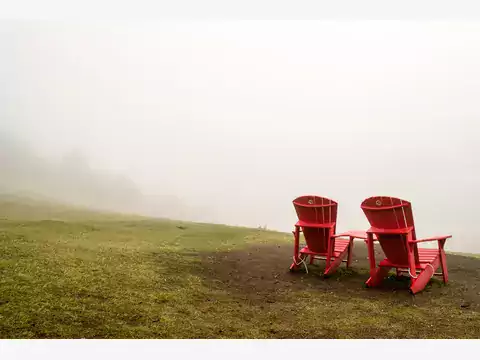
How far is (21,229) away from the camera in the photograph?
24.8 ft

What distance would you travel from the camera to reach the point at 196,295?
5.01m

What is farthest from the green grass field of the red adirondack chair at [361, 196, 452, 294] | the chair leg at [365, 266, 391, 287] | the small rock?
the red adirondack chair at [361, 196, 452, 294]

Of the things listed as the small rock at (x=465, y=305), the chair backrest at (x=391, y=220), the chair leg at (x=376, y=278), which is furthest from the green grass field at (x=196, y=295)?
the chair backrest at (x=391, y=220)

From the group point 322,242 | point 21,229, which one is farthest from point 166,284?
point 21,229

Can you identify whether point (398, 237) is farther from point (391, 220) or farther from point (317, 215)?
point (317, 215)

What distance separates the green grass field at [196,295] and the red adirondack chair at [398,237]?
8.7 inches

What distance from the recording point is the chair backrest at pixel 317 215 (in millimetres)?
6094

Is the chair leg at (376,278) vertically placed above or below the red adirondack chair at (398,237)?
below

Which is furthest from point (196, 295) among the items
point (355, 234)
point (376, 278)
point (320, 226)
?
point (355, 234)

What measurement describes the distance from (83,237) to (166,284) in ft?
10.0

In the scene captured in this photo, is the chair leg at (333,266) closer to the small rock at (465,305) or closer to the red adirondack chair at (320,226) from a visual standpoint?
the red adirondack chair at (320,226)

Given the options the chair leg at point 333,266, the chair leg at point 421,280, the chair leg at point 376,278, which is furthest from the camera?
the chair leg at point 333,266
